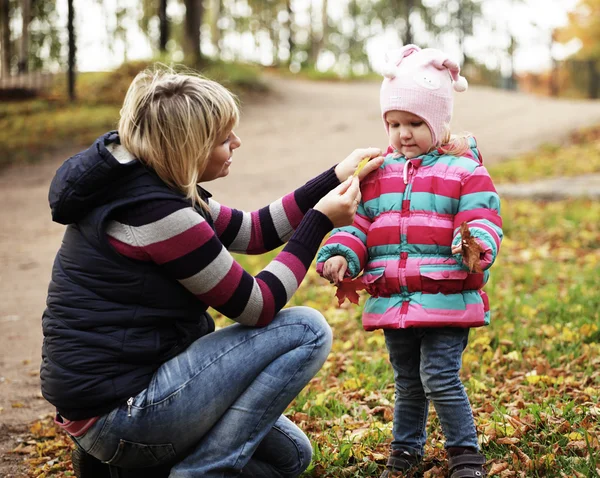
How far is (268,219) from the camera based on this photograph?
122 inches

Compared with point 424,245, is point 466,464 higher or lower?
lower

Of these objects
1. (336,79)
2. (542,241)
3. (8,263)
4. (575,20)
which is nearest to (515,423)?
(542,241)

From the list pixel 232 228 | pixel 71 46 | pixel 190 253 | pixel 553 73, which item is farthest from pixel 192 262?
pixel 553 73

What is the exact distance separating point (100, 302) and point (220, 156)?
0.67 m

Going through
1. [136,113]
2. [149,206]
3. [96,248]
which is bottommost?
[96,248]

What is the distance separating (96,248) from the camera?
2.41 metres

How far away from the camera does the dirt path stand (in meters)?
4.82

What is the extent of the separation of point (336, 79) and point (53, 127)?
9.82 meters

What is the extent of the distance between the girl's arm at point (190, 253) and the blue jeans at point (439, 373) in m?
0.60

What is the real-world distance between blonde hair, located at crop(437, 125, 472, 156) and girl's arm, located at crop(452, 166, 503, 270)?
110mm

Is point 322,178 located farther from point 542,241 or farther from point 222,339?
point 542,241

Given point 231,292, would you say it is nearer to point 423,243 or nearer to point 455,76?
point 423,243

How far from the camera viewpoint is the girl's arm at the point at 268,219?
10.0 ft

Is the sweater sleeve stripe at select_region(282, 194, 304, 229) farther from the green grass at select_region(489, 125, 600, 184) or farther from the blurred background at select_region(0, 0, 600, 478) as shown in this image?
the green grass at select_region(489, 125, 600, 184)
